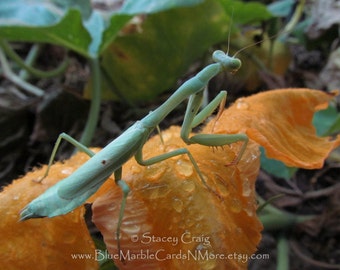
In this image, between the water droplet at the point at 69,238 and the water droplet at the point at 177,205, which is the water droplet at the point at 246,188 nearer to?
the water droplet at the point at 177,205

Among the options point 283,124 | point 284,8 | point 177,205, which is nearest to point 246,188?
point 177,205

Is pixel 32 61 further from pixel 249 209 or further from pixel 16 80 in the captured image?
pixel 249 209

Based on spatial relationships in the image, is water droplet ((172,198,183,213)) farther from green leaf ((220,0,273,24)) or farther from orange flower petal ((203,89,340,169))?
green leaf ((220,0,273,24))

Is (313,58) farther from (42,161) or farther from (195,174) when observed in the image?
(195,174)

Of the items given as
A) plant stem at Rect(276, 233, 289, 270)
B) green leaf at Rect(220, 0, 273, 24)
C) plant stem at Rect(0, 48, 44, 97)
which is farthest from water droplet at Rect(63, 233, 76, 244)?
plant stem at Rect(0, 48, 44, 97)

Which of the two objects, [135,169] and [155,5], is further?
[155,5]

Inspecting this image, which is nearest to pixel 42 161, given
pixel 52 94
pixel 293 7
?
pixel 52 94
